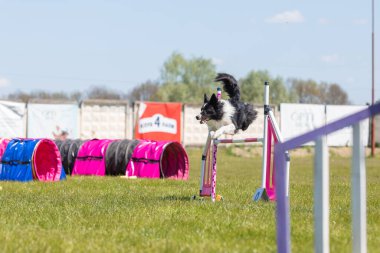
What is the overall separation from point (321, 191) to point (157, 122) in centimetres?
2448

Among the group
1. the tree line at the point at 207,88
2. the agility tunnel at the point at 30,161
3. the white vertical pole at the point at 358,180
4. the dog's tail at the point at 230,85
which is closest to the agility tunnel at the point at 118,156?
the agility tunnel at the point at 30,161

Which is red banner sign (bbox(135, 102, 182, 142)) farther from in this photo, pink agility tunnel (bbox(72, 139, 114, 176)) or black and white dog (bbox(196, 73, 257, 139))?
black and white dog (bbox(196, 73, 257, 139))

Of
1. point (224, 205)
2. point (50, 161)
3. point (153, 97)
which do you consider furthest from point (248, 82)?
point (224, 205)

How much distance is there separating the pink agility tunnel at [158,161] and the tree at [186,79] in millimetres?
54578

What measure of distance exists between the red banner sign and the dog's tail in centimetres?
1905

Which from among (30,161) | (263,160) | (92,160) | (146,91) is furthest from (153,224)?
(146,91)

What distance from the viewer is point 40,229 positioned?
211 inches

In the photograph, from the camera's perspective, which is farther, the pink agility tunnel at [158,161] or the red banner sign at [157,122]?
the red banner sign at [157,122]

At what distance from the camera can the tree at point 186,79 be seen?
232 ft

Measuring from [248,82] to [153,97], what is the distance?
11.1 meters

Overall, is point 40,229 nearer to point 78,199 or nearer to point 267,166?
point 78,199

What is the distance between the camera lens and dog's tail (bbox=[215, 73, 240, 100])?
27.7ft

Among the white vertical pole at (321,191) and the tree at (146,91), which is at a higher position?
the tree at (146,91)

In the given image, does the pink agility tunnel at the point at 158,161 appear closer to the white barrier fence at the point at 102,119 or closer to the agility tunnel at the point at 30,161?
the agility tunnel at the point at 30,161
